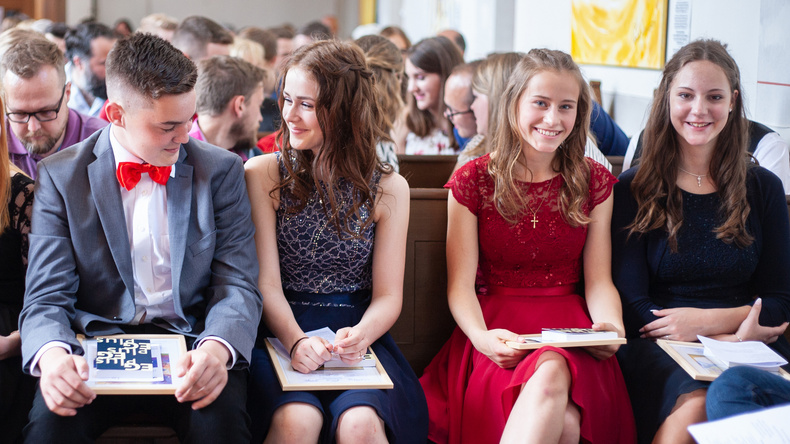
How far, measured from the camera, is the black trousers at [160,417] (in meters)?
1.91

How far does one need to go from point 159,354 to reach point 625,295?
1.44 meters

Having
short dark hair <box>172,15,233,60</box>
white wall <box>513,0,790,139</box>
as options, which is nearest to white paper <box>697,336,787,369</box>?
white wall <box>513,0,790,139</box>

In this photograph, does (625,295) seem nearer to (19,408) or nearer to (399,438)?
(399,438)

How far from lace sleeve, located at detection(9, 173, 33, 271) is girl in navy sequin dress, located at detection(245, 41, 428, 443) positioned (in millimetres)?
632

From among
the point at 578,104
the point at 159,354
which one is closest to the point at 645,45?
the point at 578,104

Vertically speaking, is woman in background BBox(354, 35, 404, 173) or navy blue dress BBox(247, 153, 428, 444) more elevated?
woman in background BBox(354, 35, 404, 173)

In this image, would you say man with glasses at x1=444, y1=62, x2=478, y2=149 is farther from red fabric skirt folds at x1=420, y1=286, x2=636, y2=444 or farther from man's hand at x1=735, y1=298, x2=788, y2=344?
man's hand at x1=735, y1=298, x2=788, y2=344

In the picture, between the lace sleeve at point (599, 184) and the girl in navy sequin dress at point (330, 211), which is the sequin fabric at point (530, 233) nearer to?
the lace sleeve at point (599, 184)

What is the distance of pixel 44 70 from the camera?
286cm

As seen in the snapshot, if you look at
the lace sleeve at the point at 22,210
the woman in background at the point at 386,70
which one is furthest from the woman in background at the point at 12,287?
the woman in background at the point at 386,70

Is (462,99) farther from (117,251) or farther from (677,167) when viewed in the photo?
(117,251)

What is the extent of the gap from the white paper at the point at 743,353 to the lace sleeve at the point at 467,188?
31.2 inches

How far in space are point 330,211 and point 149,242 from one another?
563 mm

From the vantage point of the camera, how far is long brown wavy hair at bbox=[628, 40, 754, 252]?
252 centimetres
